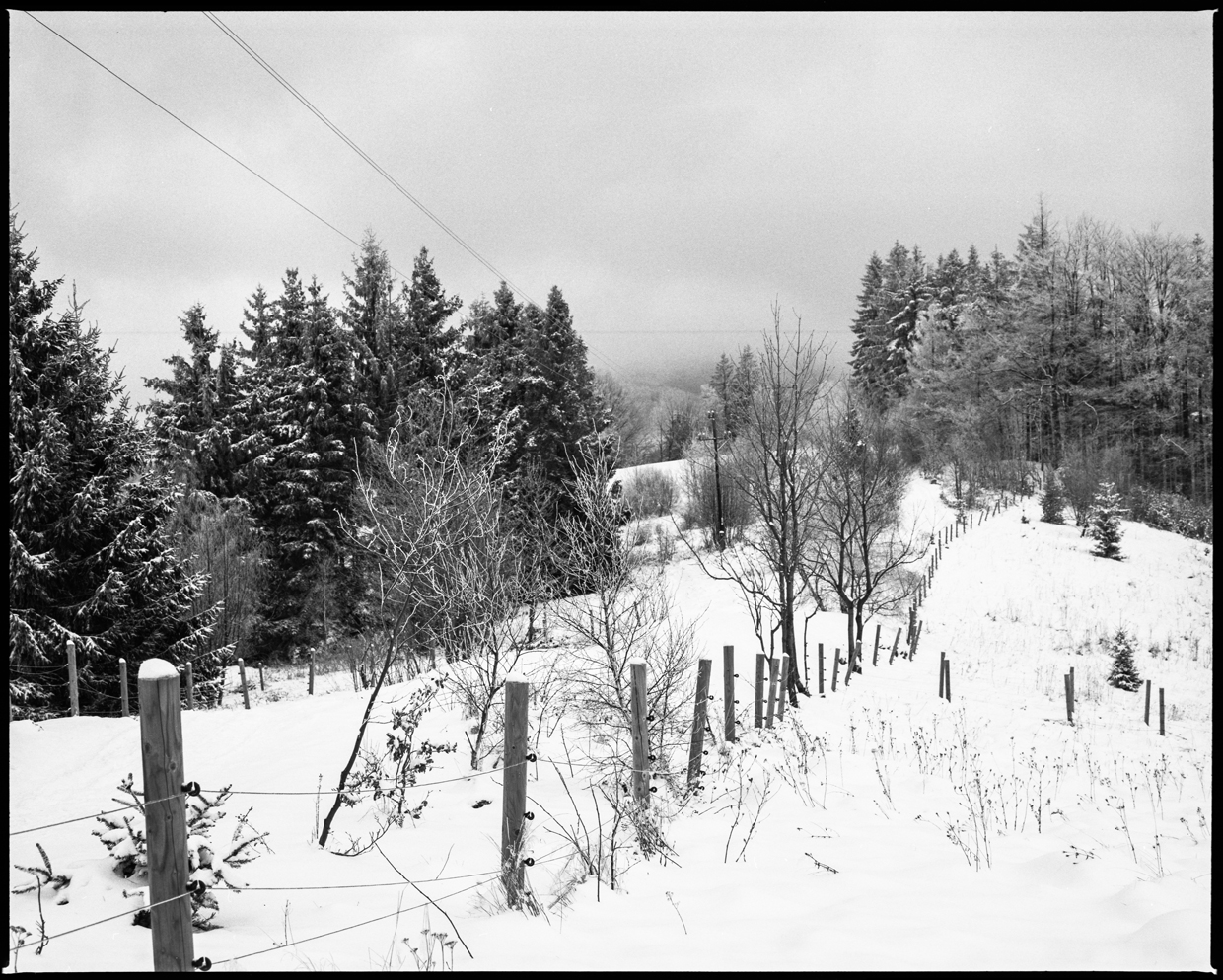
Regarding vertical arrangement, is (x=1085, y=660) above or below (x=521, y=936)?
below

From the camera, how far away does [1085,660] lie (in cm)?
1894

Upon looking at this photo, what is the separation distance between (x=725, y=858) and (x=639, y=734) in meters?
1.34

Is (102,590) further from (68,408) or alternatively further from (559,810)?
(559,810)

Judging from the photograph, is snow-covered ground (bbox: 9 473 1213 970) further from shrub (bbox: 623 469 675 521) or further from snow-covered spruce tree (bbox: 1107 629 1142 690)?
shrub (bbox: 623 469 675 521)

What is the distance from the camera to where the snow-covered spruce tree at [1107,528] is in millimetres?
25484

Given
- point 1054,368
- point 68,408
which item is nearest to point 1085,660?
point 1054,368

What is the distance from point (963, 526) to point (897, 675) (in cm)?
1948

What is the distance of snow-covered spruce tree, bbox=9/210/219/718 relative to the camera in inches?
560

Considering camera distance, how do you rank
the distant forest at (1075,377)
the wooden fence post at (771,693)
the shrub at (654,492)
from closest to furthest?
the wooden fence post at (771,693)
the distant forest at (1075,377)
the shrub at (654,492)

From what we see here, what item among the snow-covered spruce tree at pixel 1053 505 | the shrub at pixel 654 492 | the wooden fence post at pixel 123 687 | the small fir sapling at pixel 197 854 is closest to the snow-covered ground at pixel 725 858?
the small fir sapling at pixel 197 854

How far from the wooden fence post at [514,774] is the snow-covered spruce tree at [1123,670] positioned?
62.6ft

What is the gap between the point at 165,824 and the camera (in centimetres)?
271

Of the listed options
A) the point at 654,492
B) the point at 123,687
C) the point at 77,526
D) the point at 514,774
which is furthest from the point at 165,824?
the point at 654,492

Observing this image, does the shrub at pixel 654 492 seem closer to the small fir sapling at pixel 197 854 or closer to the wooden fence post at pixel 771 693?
the wooden fence post at pixel 771 693
